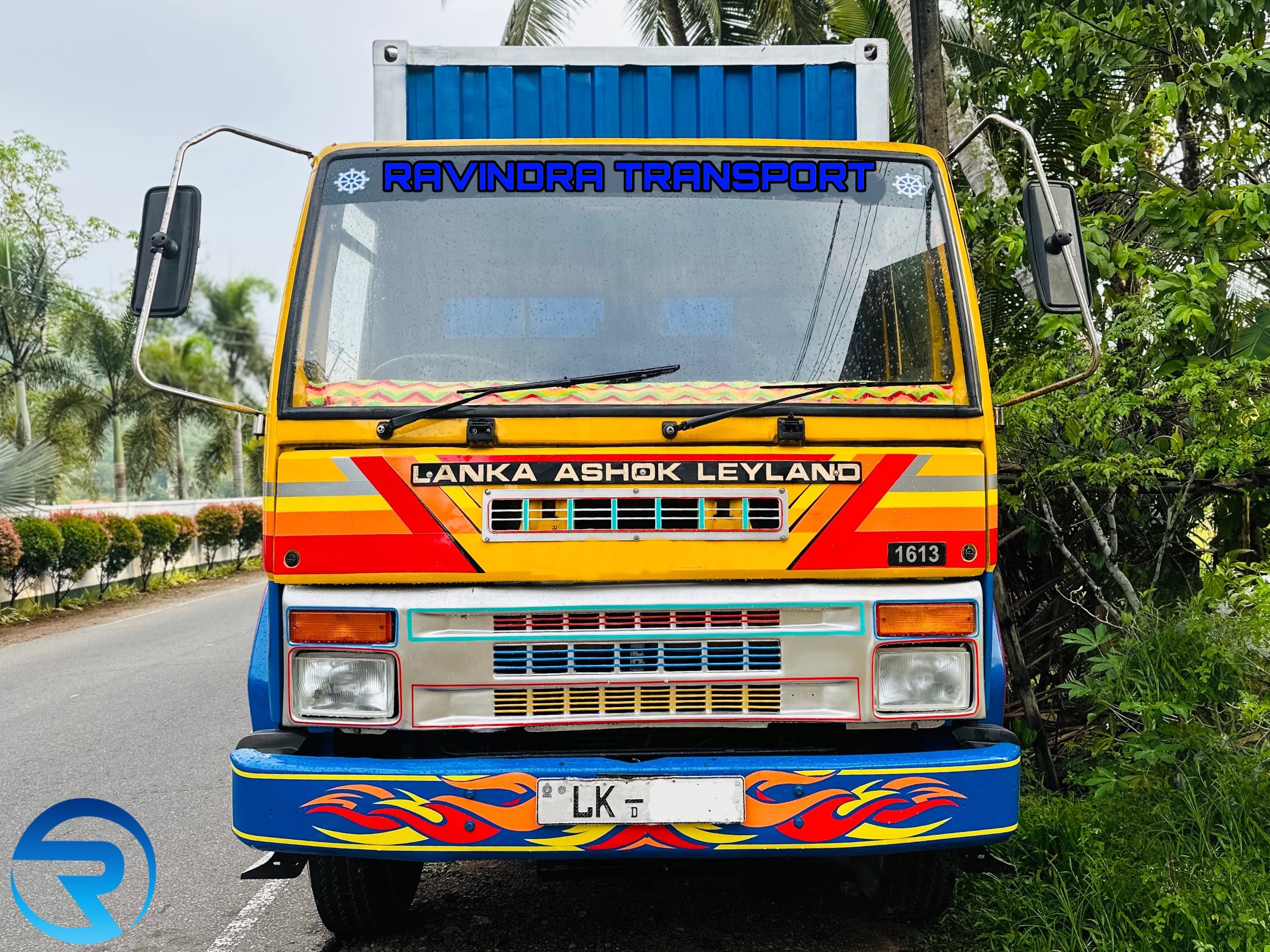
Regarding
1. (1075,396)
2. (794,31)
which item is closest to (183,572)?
(794,31)

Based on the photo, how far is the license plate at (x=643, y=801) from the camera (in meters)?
2.89

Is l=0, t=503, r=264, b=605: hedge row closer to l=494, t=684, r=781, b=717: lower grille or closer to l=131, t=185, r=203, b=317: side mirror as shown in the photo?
l=131, t=185, r=203, b=317: side mirror

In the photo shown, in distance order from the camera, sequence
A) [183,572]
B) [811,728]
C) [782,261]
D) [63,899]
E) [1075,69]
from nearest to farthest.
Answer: [811,728], [782,261], [63,899], [1075,69], [183,572]

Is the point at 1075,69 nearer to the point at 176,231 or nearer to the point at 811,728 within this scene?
the point at 811,728

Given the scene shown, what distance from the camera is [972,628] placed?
3.08m

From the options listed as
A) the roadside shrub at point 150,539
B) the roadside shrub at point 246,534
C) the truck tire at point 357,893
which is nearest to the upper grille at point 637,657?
the truck tire at point 357,893

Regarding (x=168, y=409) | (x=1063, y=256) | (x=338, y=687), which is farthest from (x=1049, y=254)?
(x=168, y=409)

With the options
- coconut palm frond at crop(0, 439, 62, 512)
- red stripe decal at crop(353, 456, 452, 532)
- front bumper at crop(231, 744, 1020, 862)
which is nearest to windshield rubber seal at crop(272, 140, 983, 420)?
red stripe decal at crop(353, 456, 452, 532)

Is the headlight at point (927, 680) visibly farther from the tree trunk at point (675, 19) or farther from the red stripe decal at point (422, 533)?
the tree trunk at point (675, 19)

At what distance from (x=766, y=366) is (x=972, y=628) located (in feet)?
3.12

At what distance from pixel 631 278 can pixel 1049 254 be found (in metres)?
1.27

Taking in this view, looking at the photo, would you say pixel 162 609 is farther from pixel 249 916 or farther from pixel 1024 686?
pixel 1024 686

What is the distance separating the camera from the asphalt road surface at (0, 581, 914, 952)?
3.63 metres

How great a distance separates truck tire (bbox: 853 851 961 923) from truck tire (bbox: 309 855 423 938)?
61.9 inches
